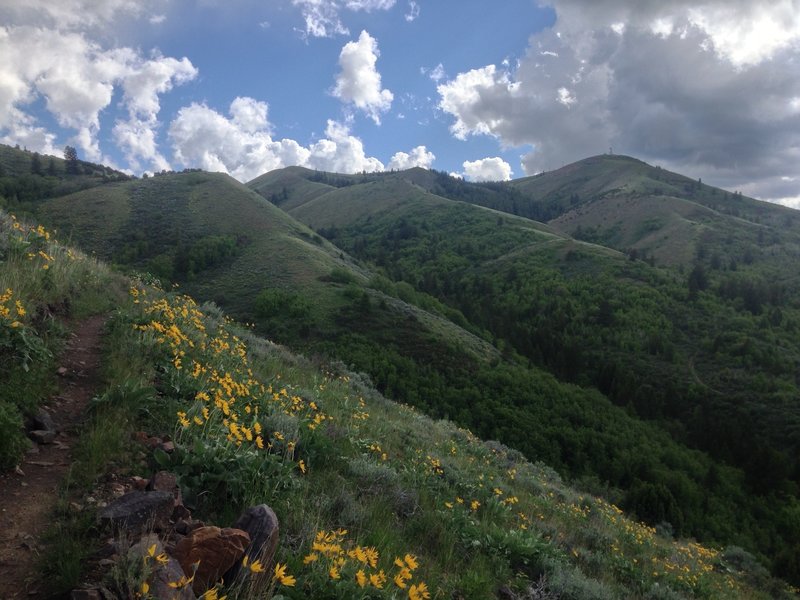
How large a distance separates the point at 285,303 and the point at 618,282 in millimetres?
59613

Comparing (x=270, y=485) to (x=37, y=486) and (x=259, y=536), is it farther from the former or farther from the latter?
(x=37, y=486)

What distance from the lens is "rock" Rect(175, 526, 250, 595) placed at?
235cm

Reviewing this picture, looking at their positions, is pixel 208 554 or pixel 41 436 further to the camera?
pixel 41 436

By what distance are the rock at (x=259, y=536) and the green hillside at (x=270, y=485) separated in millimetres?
47

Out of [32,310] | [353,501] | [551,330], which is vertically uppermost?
[32,310]

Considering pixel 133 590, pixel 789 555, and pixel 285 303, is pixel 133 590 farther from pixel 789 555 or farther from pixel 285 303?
pixel 285 303

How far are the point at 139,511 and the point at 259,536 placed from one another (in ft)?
2.20

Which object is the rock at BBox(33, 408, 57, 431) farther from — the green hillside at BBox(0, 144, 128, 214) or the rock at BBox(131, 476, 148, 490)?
the green hillside at BBox(0, 144, 128, 214)

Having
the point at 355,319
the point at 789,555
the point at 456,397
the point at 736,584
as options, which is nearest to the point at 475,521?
the point at 736,584

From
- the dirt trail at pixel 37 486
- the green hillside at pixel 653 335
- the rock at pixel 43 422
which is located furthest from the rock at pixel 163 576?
the green hillside at pixel 653 335

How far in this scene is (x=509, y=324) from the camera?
78.6 m

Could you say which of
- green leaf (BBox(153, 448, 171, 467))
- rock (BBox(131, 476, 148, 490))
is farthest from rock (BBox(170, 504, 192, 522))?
green leaf (BBox(153, 448, 171, 467))

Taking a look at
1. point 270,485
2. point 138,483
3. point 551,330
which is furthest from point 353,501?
point 551,330

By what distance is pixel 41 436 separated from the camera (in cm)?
333
